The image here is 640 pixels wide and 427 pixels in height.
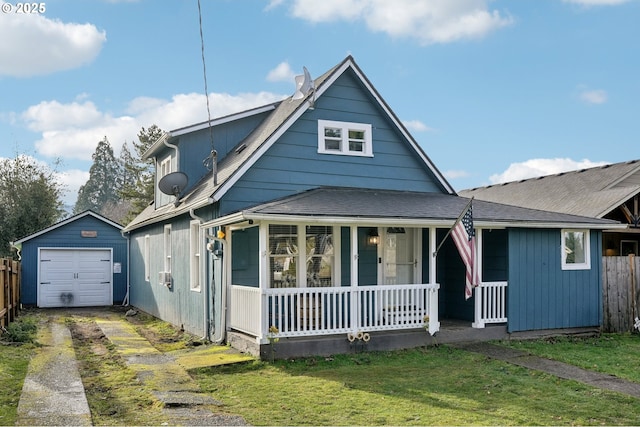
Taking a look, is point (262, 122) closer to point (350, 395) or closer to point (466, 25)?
point (466, 25)

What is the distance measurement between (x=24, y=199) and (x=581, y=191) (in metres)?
24.0

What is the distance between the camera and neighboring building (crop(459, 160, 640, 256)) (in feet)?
56.5

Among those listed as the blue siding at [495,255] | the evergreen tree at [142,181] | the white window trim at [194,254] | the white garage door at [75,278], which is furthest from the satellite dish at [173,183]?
the evergreen tree at [142,181]

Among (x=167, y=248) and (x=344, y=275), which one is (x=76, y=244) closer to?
(x=167, y=248)

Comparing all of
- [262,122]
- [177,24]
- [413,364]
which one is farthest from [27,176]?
[413,364]

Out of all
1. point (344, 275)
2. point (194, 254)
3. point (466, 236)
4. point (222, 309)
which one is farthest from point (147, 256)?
point (466, 236)

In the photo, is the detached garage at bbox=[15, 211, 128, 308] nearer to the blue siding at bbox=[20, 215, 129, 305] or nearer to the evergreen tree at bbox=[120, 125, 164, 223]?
the blue siding at bbox=[20, 215, 129, 305]

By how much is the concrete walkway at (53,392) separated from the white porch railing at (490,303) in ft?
24.2

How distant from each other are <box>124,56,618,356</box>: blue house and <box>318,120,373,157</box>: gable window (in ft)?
0.11

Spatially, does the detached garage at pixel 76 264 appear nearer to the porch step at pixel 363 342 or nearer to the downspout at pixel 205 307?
the downspout at pixel 205 307

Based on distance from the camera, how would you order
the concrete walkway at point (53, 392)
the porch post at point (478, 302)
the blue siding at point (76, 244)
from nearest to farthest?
the concrete walkway at point (53, 392)
the porch post at point (478, 302)
the blue siding at point (76, 244)

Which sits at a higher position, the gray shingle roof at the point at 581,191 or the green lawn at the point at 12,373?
the gray shingle roof at the point at 581,191

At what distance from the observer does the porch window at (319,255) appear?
11.4 meters

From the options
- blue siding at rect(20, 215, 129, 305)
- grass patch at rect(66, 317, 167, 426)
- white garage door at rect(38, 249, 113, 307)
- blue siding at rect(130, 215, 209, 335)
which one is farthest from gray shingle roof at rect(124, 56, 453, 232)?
white garage door at rect(38, 249, 113, 307)
